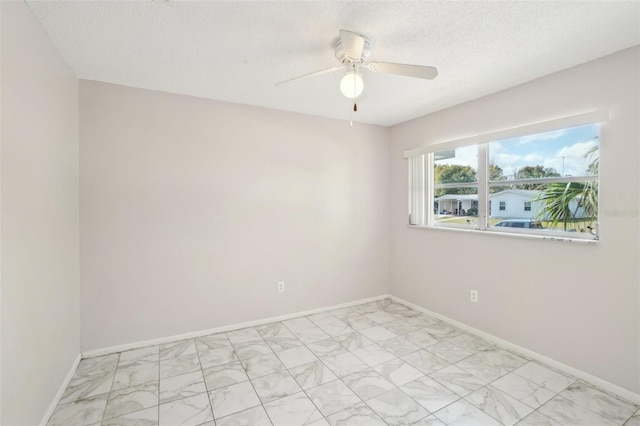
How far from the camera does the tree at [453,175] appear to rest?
123 inches

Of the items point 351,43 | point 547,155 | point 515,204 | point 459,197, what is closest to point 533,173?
point 547,155

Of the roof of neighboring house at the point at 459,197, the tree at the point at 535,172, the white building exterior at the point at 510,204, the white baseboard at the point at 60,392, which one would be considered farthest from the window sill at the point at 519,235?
the white baseboard at the point at 60,392

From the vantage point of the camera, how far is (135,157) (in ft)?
8.71

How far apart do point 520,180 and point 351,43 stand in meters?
2.01

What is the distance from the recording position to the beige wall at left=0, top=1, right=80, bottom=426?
141 cm

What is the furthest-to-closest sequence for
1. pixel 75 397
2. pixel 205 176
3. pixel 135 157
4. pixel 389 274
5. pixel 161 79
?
1. pixel 389 274
2. pixel 205 176
3. pixel 135 157
4. pixel 161 79
5. pixel 75 397

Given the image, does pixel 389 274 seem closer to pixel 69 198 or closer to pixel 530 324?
pixel 530 324

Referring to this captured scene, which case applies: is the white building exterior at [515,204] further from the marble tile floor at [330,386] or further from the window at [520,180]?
the marble tile floor at [330,386]

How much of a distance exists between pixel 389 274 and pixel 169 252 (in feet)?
9.09

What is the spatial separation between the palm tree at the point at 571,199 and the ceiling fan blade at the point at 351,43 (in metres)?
1.94

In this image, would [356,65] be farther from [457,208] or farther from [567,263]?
[567,263]

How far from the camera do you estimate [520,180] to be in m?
2.65

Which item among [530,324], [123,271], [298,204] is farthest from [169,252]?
[530,324]

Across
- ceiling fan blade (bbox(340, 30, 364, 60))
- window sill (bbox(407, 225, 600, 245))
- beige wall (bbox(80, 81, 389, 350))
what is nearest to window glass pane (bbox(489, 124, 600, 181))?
window sill (bbox(407, 225, 600, 245))
